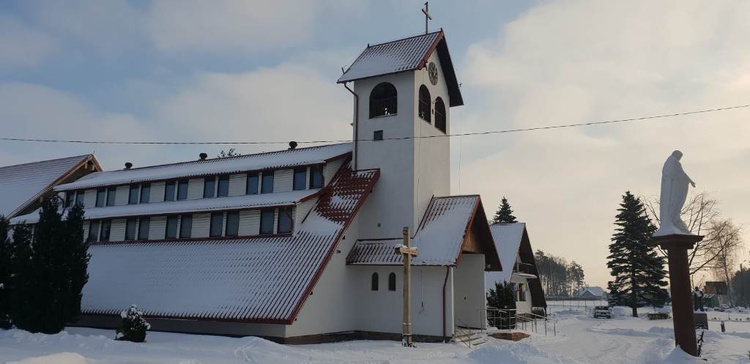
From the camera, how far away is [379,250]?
2586 cm

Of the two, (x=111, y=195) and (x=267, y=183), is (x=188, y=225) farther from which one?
(x=111, y=195)

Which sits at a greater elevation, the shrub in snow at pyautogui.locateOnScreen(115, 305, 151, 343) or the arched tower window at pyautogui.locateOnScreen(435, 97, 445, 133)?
the arched tower window at pyautogui.locateOnScreen(435, 97, 445, 133)

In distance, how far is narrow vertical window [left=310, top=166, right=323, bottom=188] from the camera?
28.2 meters

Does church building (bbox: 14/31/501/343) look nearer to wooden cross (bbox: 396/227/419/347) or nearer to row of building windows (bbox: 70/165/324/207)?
row of building windows (bbox: 70/165/324/207)

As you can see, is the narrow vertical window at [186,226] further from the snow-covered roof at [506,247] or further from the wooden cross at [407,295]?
the snow-covered roof at [506,247]

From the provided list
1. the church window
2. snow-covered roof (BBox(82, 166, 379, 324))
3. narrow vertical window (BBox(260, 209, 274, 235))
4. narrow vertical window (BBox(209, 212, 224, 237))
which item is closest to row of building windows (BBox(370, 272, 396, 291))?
snow-covered roof (BBox(82, 166, 379, 324))

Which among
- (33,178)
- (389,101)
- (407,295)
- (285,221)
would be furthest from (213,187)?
(33,178)

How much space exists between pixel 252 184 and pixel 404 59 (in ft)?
33.9

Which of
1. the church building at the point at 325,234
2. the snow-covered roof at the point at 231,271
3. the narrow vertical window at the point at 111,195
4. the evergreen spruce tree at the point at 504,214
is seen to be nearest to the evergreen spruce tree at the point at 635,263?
the evergreen spruce tree at the point at 504,214

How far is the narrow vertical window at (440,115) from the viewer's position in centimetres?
3042

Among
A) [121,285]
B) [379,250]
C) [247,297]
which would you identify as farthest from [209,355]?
[121,285]

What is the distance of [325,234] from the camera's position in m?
25.1

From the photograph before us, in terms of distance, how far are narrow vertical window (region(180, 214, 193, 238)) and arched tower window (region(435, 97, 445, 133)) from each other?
14.0m

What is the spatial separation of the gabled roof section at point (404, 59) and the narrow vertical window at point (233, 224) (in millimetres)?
8748
